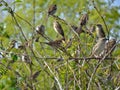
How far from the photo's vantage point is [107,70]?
6270 mm

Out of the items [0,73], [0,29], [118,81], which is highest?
[0,29]

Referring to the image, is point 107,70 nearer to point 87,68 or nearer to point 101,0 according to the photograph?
point 87,68

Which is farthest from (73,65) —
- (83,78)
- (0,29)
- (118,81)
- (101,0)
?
(101,0)

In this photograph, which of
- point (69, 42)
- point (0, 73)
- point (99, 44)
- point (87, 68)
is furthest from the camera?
point (99, 44)

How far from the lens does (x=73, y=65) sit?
5984mm

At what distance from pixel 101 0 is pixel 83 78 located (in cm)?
997

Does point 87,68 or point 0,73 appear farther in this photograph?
point 87,68

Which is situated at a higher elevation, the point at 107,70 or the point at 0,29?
the point at 0,29

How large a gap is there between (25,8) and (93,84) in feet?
33.1

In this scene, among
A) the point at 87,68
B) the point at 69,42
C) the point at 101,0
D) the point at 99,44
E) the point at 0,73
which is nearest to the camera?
the point at 0,73

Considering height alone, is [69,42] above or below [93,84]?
above

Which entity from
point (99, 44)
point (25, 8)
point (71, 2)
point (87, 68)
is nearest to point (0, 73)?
point (87, 68)

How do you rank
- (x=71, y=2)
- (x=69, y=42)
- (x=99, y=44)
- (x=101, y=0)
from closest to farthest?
(x=69, y=42), (x=99, y=44), (x=71, y=2), (x=101, y=0)

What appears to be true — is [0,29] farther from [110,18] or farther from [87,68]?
[110,18]
